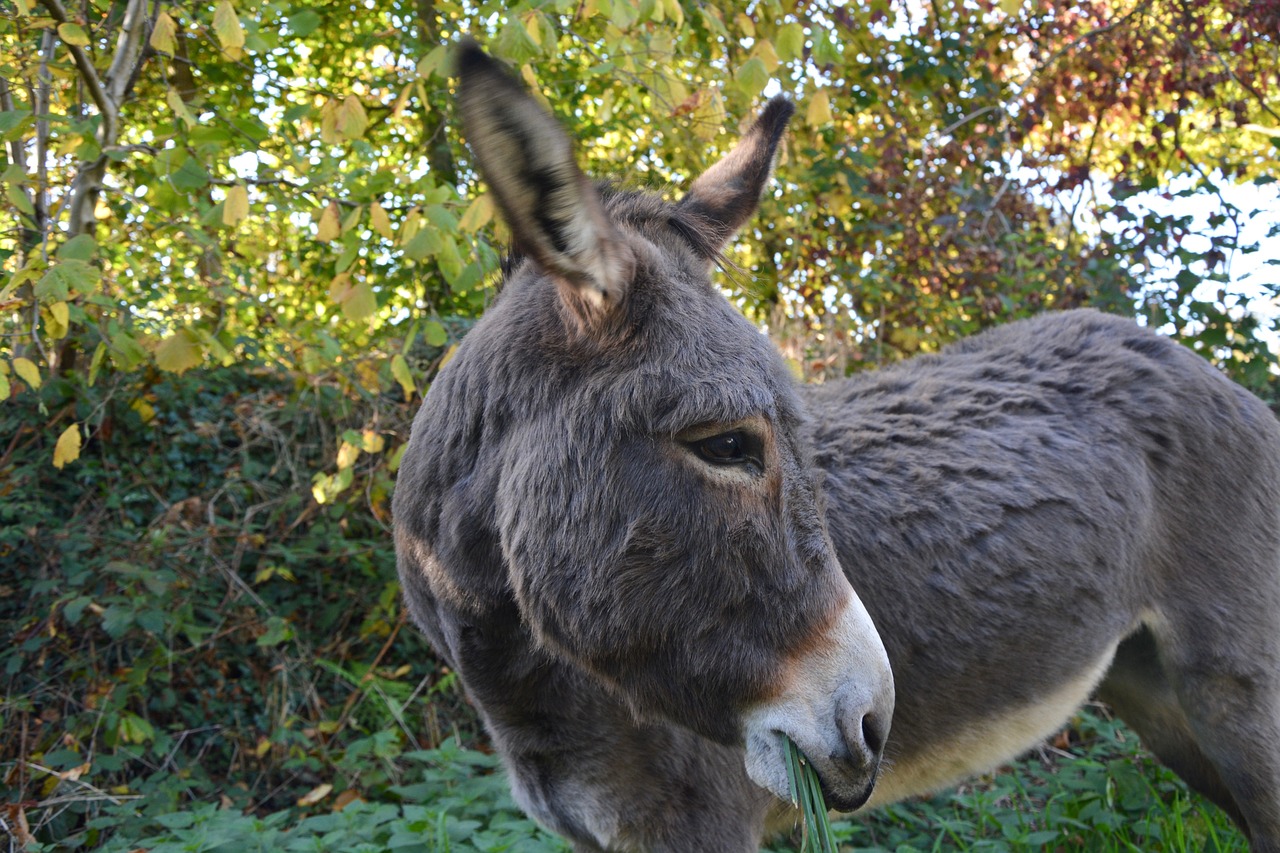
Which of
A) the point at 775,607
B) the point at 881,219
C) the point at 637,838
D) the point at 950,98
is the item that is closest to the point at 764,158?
the point at 775,607

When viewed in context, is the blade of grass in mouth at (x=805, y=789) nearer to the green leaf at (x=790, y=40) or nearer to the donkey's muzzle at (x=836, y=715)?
the donkey's muzzle at (x=836, y=715)

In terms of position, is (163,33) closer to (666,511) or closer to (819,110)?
(819,110)

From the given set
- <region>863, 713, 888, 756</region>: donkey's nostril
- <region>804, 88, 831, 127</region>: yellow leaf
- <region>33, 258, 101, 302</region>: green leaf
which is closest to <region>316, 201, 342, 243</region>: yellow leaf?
<region>33, 258, 101, 302</region>: green leaf

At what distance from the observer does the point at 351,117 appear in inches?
118

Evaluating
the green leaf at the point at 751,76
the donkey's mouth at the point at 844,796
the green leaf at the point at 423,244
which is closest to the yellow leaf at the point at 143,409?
the green leaf at the point at 423,244

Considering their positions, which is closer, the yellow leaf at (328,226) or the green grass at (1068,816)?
the yellow leaf at (328,226)

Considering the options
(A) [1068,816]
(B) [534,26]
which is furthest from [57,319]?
(A) [1068,816]

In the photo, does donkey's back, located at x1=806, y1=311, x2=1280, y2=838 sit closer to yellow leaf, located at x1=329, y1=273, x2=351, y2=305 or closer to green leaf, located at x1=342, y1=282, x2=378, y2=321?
green leaf, located at x1=342, y1=282, x2=378, y2=321

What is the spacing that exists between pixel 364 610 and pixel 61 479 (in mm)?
1561

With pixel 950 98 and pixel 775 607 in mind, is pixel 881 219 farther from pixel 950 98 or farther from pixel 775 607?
pixel 775 607

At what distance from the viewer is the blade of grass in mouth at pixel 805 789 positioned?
1.63 metres

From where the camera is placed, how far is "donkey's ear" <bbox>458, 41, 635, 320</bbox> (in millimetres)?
1530

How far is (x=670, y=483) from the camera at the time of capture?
67.3 inches

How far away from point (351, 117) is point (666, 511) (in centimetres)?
199
